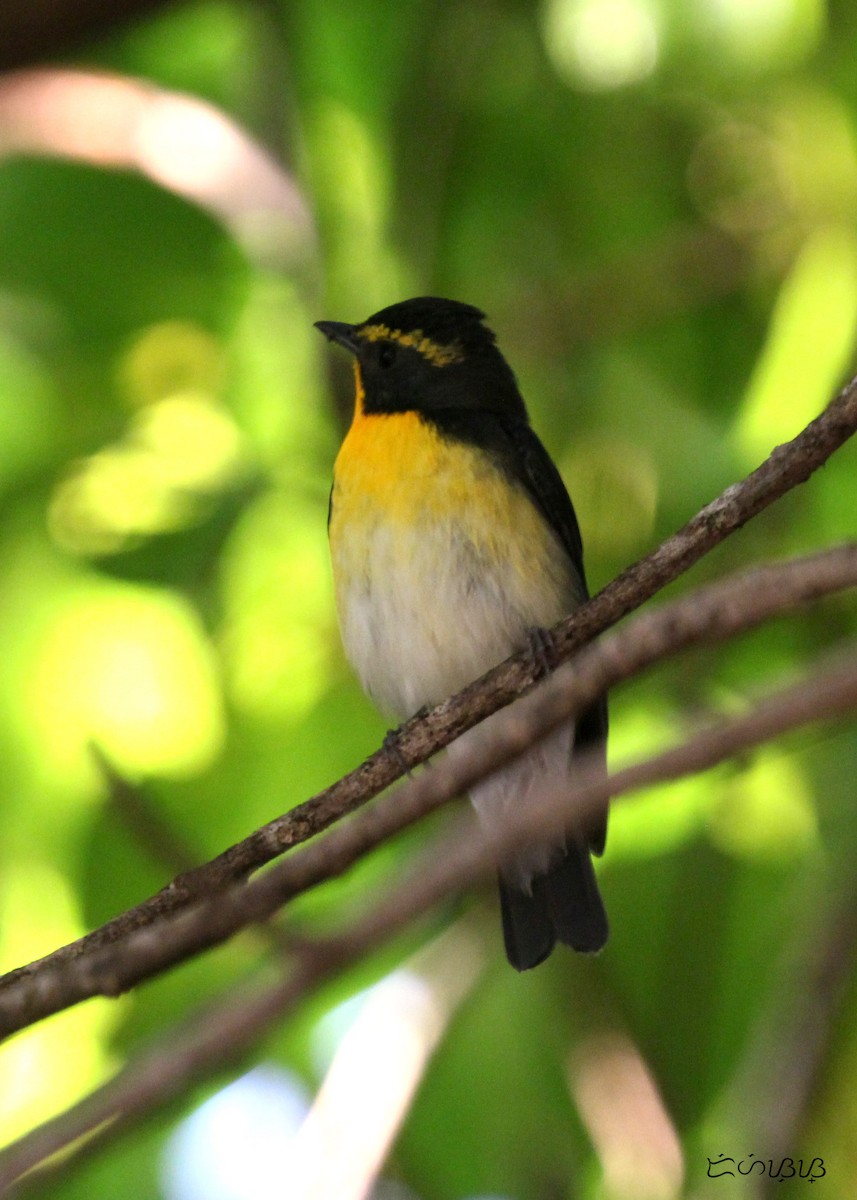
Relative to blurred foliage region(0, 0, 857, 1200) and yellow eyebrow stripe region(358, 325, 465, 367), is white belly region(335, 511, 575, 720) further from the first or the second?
yellow eyebrow stripe region(358, 325, 465, 367)

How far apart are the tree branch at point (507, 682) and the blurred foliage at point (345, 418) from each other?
70 centimetres

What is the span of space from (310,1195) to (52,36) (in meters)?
2.92

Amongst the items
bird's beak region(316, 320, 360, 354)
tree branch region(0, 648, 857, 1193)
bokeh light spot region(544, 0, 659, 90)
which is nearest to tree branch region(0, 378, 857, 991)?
tree branch region(0, 648, 857, 1193)

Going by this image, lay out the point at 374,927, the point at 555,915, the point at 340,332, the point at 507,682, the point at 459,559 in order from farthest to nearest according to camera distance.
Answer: the point at 340,332 → the point at 459,559 → the point at 555,915 → the point at 507,682 → the point at 374,927

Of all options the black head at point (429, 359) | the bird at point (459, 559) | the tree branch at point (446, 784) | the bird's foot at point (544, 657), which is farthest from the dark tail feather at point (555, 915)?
the tree branch at point (446, 784)

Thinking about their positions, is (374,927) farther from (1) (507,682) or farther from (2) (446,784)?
(1) (507,682)

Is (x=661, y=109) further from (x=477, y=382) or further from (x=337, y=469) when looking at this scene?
(x=337, y=469)

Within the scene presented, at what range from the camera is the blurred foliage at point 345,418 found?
151 inches

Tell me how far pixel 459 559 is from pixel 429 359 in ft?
2.62

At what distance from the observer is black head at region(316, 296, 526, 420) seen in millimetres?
4465

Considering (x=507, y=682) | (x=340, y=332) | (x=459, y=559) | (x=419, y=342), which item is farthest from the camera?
(x=419, y=342)
